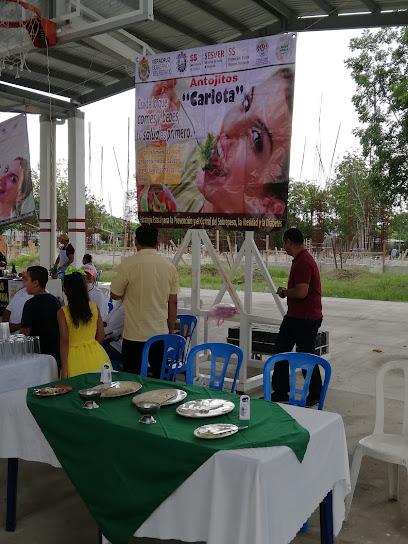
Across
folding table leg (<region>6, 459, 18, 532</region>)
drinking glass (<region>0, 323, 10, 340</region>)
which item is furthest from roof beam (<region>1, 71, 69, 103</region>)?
folding table leg (<region>6, 459, 18, 532</region>)

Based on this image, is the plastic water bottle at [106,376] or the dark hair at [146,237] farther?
the dark hair at [146,237]

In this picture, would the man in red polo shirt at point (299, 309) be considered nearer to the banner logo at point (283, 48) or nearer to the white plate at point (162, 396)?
the banner logo at point (283, 48)

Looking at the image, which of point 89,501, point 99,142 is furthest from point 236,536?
point 99,142

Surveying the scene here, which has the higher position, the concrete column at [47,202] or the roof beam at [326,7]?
the roof beam at [326,7]

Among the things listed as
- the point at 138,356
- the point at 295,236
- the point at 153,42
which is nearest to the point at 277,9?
the point at 153,42

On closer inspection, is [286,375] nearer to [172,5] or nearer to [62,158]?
[172,5]

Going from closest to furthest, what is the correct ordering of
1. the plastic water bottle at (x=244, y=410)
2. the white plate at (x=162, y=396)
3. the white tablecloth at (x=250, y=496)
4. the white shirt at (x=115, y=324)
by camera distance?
the white tablecloth at (x=250, y=496), the plastic water bottle at (x=244, y=410), the white plate at (x=162, y=396), the white shirt at (x=115, y=324)

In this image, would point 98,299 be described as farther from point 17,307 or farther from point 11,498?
point 11,498

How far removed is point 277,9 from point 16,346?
21.7 feet

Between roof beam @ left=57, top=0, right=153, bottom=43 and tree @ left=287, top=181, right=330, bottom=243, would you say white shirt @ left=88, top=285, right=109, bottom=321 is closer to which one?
roof beam @ left=57, top=0, right=153, bottom=43

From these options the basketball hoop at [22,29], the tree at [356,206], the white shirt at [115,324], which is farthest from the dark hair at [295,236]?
the tree at [356,206]

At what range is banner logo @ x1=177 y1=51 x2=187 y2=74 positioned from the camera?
5422 mm

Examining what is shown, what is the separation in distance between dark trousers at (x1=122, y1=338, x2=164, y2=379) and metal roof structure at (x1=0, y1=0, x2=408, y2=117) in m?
3.09

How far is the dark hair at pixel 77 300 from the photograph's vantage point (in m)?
3.46
